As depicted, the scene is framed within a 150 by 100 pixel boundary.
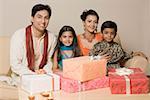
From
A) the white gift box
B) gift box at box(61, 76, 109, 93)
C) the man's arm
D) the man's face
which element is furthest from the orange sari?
the white gift box

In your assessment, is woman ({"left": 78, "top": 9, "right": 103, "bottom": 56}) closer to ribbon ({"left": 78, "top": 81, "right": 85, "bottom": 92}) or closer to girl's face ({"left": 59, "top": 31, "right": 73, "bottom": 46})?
girl's face ({"left": 59, "top": 31, "right": 73, "bottom": 46})

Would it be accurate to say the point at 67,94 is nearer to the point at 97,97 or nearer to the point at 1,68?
the point at 97,97

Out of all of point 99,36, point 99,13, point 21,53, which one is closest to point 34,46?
point 21,53

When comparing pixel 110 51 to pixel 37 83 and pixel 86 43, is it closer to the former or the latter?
pixel 86 43

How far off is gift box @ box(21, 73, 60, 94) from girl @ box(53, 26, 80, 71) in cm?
58

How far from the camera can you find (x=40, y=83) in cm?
161

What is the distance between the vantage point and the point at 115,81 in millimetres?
1708

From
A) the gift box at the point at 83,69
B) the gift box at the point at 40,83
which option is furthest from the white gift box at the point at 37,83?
the gift box at the point at 83,69

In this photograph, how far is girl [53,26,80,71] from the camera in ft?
7.45

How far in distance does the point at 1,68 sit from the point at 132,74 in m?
1.27

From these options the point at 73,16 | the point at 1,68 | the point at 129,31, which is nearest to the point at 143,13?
the point at 129,31

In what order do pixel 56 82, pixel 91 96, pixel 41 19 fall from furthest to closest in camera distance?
1. pixel 41 19
2. pixel 56 82
3. pixel 91 96

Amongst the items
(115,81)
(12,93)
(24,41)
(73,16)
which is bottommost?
(12,93)

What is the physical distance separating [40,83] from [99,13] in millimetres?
1587
